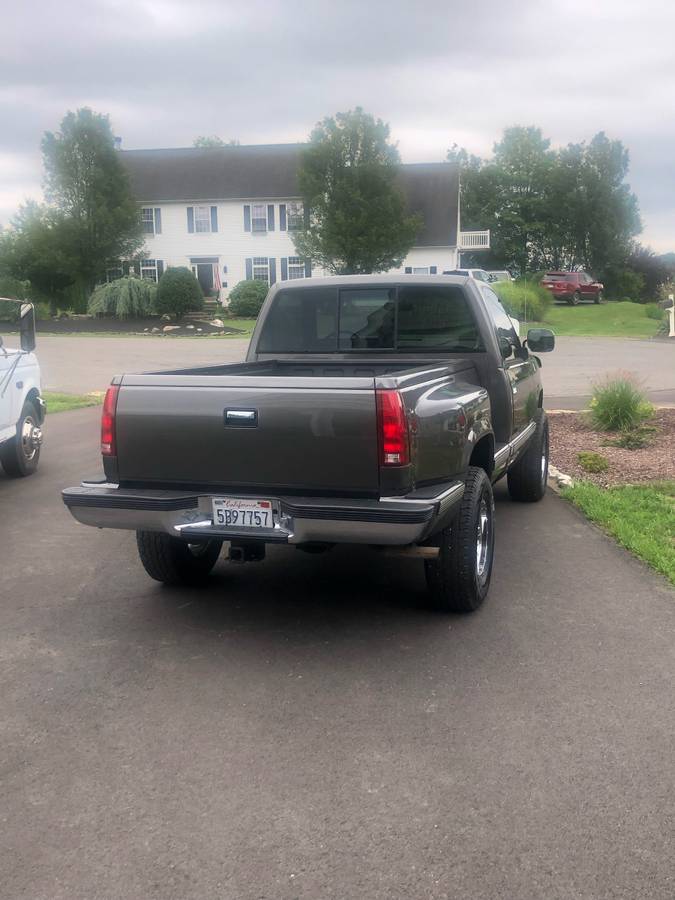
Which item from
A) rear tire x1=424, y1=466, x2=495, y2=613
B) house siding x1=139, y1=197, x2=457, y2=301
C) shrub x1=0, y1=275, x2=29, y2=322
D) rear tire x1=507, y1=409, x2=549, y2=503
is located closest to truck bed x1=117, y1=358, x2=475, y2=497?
rear tire x1=424, y1=466, x2=495, y2=613

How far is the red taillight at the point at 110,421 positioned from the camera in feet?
16.5

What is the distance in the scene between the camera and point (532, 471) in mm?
8359

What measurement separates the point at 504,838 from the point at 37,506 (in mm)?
6481

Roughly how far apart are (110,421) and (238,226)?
50.9m

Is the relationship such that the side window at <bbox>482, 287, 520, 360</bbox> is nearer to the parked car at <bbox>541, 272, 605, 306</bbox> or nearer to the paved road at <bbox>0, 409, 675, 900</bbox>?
the paved road at <bbox>0, 409, 675, 900</bbox>

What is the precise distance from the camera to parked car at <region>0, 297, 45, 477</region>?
9398 mm

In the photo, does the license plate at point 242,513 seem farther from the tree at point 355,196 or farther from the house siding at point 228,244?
the house siding at point 228,244

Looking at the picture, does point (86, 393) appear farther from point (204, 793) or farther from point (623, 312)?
point (623, 312)

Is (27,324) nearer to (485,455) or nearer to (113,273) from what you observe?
(485,455)

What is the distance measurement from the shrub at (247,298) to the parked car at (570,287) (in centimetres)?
1509

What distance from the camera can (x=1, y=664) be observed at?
4.78 metres

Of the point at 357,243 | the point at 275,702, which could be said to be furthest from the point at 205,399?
the point at 357,243

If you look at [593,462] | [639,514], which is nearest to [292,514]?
[639,514]

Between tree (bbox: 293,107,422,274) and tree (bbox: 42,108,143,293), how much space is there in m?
9.57
